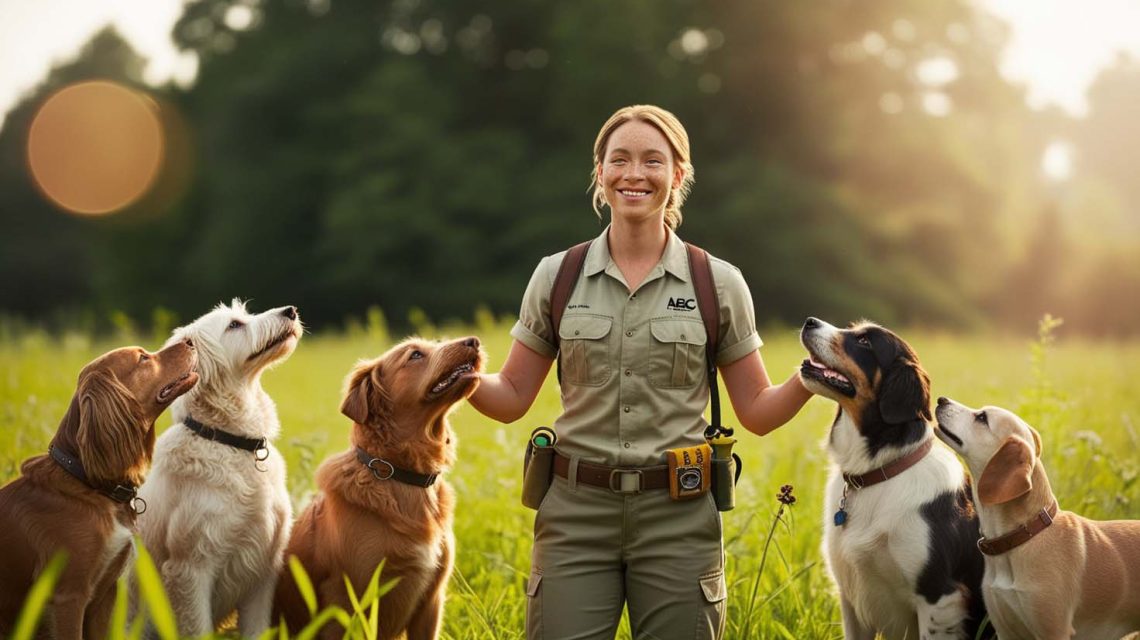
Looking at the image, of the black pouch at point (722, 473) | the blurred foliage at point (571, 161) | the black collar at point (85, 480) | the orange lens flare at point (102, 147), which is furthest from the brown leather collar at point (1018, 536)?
the orange lens flare at point (102, 147)

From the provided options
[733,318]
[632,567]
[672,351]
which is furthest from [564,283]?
[632,567]

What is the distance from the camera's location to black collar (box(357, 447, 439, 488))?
426cm

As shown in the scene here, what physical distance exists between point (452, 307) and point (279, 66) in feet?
28.3

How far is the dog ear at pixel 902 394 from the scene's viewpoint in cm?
413

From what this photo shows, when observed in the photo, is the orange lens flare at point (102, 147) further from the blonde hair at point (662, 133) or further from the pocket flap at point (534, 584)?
the pocket flap at point (534, 584)

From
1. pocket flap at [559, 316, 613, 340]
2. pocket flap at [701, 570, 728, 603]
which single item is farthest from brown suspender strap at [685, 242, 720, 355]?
pocket flap at [701, 570, 728, 603]

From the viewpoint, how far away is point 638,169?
4.14m

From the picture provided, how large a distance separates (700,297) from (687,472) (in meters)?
0.76

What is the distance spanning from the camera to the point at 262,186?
2780 centimetres

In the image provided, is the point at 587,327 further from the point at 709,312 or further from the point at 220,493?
the point at 220,493

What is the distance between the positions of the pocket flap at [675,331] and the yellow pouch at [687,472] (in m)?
0.46

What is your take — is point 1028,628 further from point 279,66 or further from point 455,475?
point 279,66

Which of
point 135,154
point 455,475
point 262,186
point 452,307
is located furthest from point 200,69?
point 455,475

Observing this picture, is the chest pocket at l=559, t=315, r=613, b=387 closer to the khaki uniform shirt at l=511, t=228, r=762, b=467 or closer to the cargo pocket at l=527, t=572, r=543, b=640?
the khaki uniform shirt at l=511, t=228, r=762, b=467
